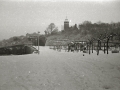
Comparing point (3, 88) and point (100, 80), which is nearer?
point (3, 88)

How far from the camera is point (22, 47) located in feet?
167

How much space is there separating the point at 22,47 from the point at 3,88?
43824mm

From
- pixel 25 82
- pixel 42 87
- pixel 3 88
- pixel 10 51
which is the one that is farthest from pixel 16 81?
pixel 10 51

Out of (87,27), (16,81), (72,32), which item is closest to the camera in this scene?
(16,81)

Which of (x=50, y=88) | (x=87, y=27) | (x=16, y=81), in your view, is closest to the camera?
(x=50, y=88)

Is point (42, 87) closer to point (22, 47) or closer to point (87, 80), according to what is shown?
point (87, 80)

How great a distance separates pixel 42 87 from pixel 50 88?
0.41 m

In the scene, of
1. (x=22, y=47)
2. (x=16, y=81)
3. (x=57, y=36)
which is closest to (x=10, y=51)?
(x=22, y=47)

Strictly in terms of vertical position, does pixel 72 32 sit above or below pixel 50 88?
above

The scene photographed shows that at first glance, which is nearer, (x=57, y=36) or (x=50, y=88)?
(x=50, y=88)

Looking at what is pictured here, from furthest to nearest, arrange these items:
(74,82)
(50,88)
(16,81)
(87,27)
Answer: (87,27) < (16,81) < (74,82) < (50,88)

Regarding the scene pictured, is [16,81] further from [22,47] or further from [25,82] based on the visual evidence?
[22,47]

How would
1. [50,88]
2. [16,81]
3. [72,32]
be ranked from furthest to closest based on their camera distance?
[72,32] → [16,81] → [50,88]

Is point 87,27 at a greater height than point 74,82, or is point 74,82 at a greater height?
point 87,27
